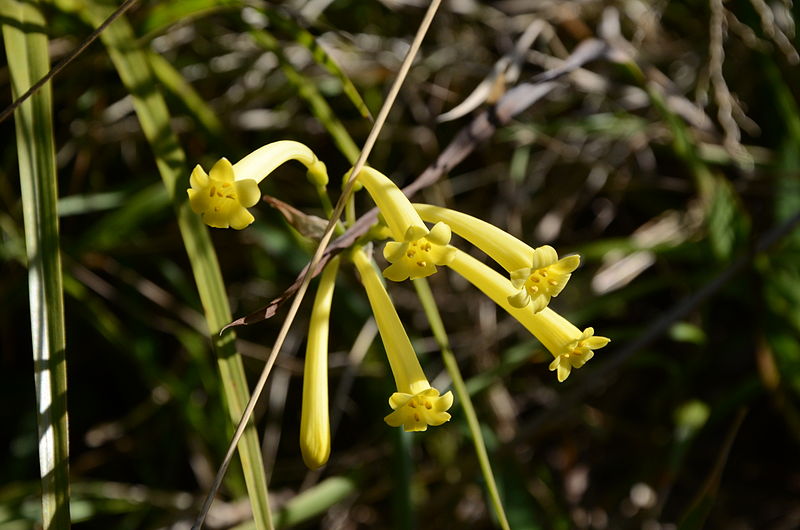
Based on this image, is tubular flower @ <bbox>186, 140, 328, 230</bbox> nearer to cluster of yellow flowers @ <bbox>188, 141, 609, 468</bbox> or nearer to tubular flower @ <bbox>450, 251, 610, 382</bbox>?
cluster of yellow flowers @ <bbox>188, 141, 609, 468</bbox>

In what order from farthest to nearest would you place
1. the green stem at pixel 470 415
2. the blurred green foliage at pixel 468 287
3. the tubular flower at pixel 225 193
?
the blurred green foliage at pixel 468 287 < the green stem at pixel 470 415 < the tubular flower at pixel 225 193

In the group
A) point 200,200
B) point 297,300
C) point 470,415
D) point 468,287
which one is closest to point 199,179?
point 200,200

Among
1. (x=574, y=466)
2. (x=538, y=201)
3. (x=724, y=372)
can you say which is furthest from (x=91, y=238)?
(x=724, y=372)

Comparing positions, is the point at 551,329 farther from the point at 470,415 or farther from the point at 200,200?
the point at 200,200

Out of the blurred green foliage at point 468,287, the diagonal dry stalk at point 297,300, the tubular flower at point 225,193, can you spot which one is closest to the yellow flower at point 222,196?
the tubular flower at point 225,193

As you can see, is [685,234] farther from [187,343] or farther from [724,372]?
[187,343]

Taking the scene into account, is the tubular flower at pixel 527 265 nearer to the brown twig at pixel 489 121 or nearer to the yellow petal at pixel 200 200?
the brown twig at pixel 489 121
